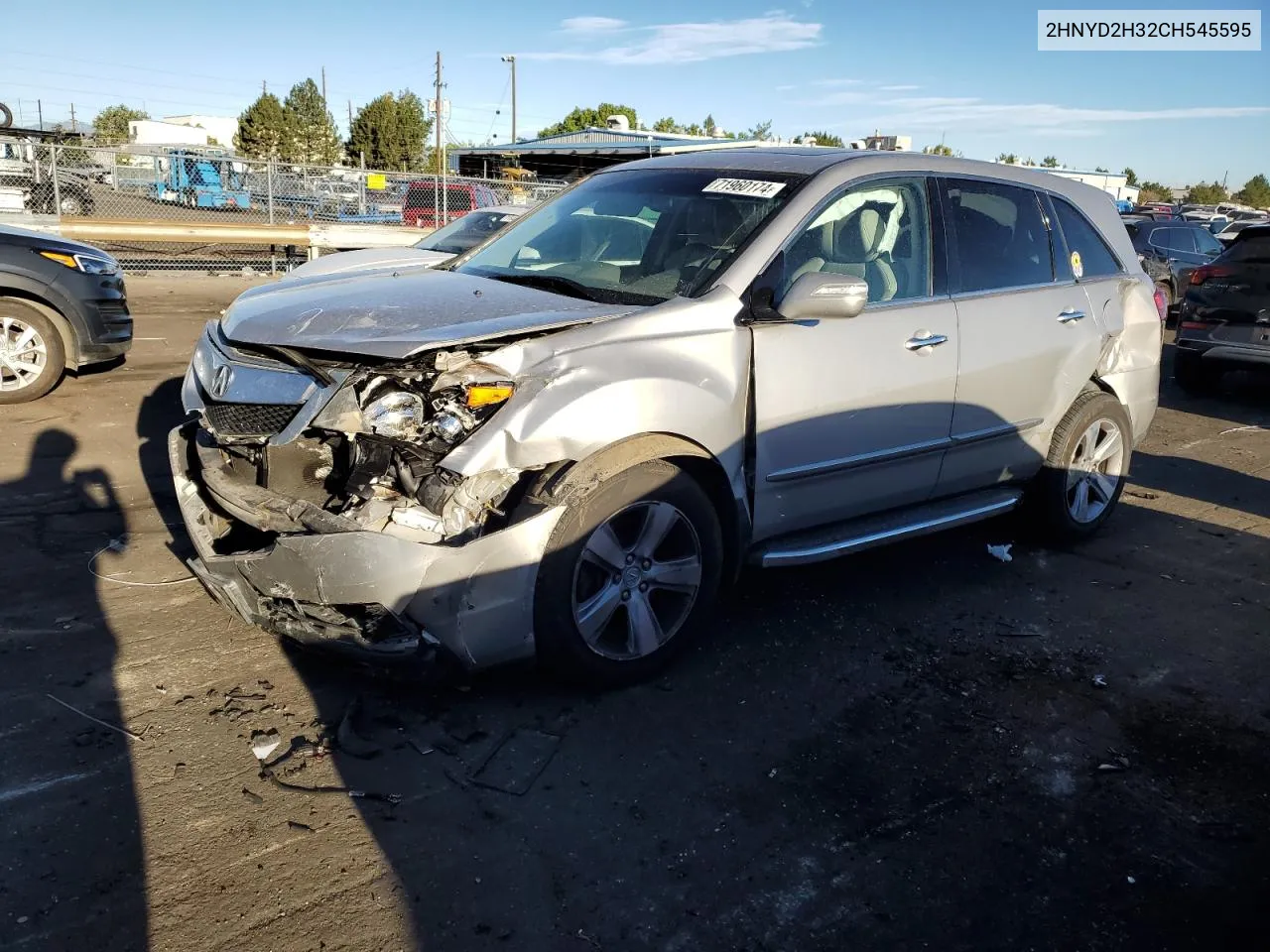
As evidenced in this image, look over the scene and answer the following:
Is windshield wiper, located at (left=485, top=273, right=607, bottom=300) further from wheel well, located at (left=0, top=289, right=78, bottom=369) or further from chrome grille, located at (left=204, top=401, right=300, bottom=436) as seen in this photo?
wheel well, located at (left=0, top=289, right=78, bottom=369)

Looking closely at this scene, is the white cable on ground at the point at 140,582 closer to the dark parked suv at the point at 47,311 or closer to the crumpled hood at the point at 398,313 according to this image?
the crumpled hood at the point at 398,313

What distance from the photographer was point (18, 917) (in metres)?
2.36

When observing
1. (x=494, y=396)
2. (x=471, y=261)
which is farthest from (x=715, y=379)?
(x=471, y=261)

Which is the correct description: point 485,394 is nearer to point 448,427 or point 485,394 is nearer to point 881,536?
point 448,427

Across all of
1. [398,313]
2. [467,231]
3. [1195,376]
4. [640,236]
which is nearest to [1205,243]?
[1195,376]

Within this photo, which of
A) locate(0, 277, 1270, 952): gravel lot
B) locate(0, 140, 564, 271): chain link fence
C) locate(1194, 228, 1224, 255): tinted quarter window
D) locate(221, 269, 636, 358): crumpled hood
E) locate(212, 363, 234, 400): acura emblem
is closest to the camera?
locate(0, 277, 1270, 952): gravel lot

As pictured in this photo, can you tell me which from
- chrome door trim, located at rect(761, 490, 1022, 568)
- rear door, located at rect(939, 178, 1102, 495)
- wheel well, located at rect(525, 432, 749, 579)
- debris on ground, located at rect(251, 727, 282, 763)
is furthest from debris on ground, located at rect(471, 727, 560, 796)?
rear door, located at rect(939, 178, 1102, 495)

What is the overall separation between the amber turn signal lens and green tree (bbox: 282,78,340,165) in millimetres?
52060

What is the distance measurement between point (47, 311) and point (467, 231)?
425cm

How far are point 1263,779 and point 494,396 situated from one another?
2933mm

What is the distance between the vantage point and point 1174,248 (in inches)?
663

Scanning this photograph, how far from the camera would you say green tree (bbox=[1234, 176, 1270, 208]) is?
79.8m

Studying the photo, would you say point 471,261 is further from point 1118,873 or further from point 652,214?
point 1118,873

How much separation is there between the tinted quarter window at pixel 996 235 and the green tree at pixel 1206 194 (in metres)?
83.6
